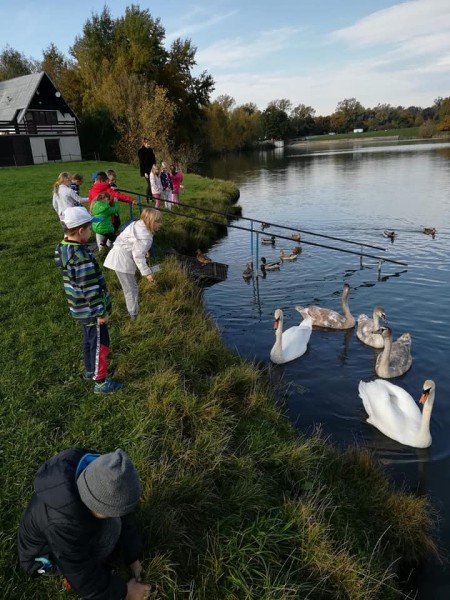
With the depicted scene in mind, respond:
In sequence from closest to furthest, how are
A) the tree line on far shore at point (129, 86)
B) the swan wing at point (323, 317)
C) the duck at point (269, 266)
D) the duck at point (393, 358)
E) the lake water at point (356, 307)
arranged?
1. the lake water at point (356, 307)
2. the duck at point (393, 358)
3. the swan wing at point (323, 317)
4. the duck at point (269, 266)
5. the tree line on far shore at point (129, 86)

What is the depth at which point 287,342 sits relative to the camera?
8.52 m

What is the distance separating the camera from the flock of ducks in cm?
598

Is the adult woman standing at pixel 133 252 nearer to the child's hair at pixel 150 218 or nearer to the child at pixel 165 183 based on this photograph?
the child's hair at pixel 150 218

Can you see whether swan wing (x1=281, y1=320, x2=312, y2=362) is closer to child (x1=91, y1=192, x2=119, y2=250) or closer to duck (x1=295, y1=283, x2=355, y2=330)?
duck (x1=295, y1=283, x2=355, y2=330)

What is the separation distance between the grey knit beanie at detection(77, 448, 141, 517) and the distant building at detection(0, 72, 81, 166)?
45.9 meters

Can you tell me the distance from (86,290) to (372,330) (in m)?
6.46

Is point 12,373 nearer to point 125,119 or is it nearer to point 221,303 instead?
point 221,303

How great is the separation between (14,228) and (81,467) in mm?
11334

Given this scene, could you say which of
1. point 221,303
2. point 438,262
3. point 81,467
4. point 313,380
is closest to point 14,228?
point 221,303

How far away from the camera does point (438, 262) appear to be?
560 inches

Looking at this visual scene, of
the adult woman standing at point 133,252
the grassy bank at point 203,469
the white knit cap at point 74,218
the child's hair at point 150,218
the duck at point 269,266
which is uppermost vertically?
the white knit cap at point 74,218

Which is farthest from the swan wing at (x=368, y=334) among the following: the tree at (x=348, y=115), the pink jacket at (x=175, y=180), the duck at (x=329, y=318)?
the tree at (x=348, y=115)

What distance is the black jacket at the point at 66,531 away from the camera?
255 centimetres

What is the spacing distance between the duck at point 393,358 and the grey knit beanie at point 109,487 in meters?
5.88
